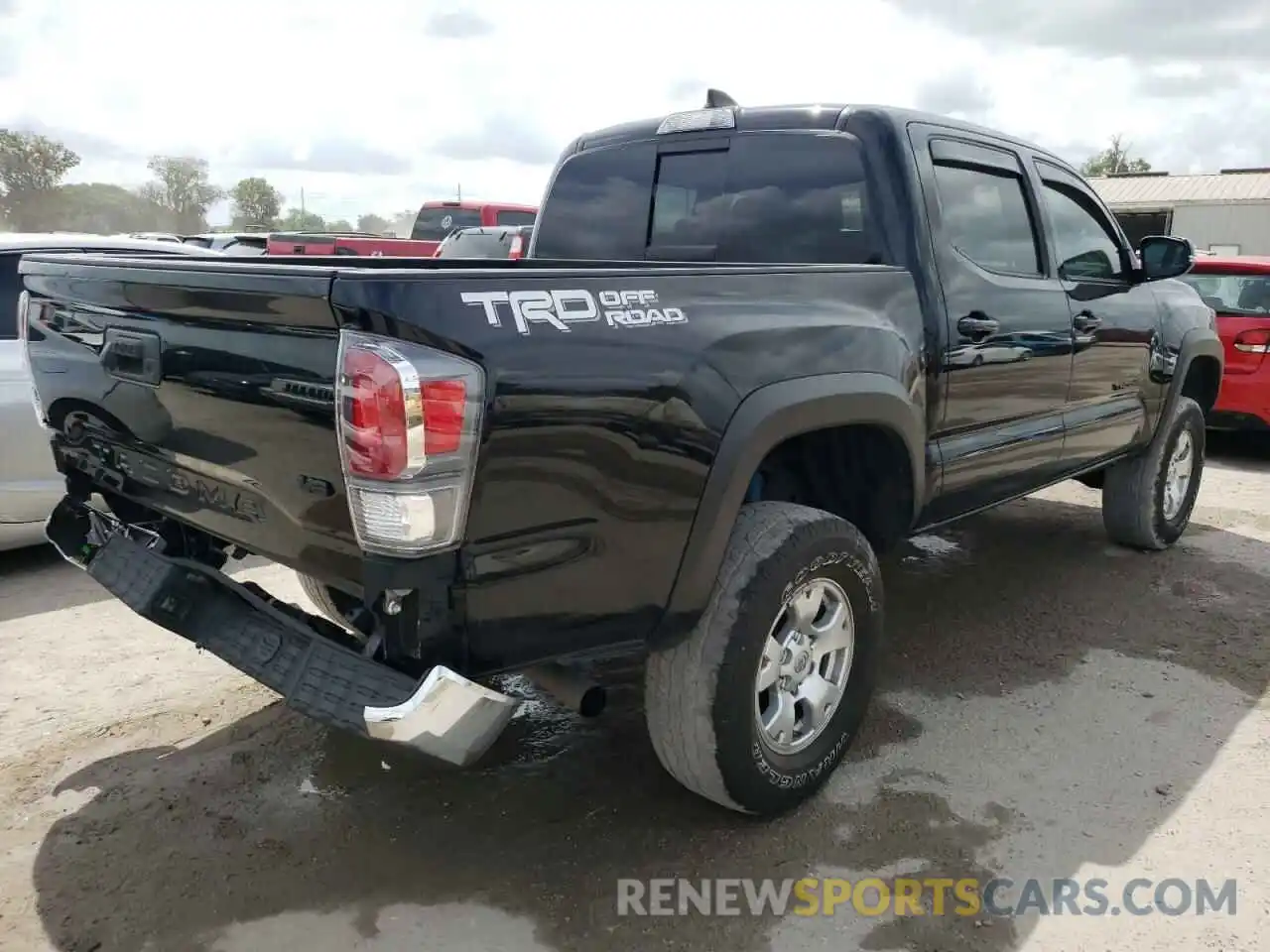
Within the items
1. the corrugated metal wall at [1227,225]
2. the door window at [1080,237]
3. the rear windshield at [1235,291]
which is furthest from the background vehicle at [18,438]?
the corrugated metal wall at [1227,225]

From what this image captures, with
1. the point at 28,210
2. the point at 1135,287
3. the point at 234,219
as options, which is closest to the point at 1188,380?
the point at 1135,287

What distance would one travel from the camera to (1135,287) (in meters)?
4.73

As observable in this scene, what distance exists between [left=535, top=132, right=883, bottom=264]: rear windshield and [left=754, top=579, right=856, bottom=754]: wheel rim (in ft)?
3.79

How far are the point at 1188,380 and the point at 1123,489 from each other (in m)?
0.79

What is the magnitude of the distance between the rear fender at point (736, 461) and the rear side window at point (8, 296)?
149 inches

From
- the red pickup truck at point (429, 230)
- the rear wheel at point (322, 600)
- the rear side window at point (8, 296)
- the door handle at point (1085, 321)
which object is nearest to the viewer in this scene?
the rear wheel at point (322, 600)

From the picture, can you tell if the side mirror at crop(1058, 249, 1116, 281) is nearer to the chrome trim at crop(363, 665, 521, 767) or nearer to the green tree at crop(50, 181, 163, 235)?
the chrome trim at crop(363, 665, 521, 767)

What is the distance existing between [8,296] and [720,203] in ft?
11.0

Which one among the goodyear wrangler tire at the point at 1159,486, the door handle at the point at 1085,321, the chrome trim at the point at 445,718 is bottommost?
the goodyear wrangler tire at the point at 1159,486

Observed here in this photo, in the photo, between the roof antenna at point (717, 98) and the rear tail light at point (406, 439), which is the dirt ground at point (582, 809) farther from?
the roof antenna at point (717, 98)

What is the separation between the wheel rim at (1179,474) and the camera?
5.47 metres

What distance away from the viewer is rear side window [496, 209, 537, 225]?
1702cm

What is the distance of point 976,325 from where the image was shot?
3484mm

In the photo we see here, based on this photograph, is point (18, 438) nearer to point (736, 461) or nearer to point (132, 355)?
point (132, 355)
